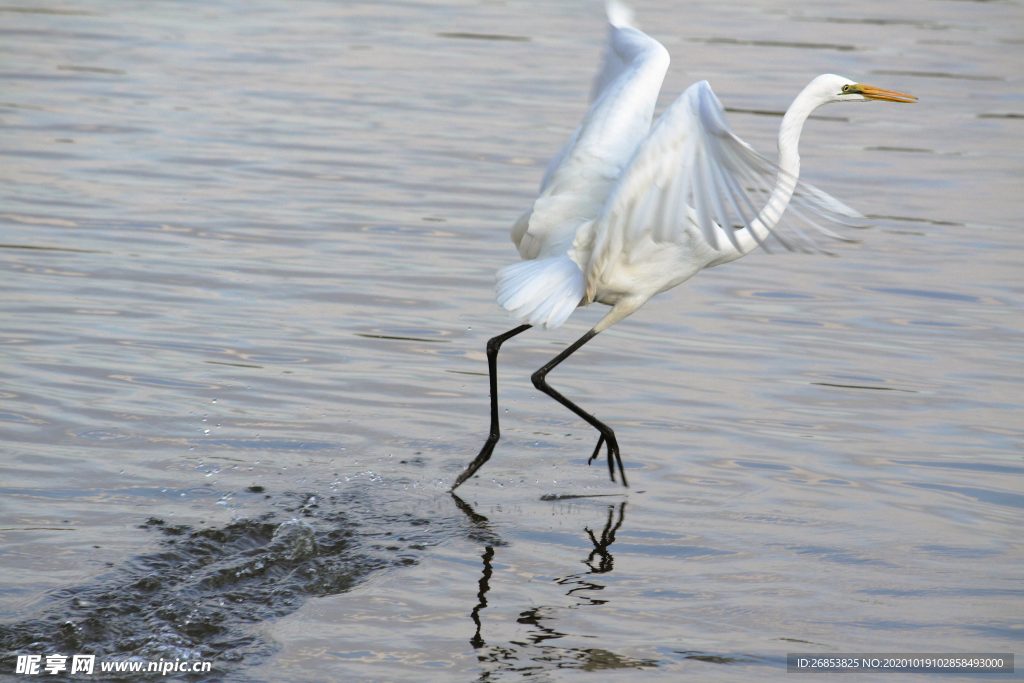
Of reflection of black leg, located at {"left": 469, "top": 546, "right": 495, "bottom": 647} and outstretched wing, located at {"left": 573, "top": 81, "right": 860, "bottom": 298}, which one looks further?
outstretched wing, located at {"left": 573, "top": 81, "right": 860, "bottom": 298}

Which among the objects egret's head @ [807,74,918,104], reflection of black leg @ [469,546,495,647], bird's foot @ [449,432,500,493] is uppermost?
egret's head @ [807,74,918,104]

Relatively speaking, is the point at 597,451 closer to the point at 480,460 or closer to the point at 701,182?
the point at 480,460

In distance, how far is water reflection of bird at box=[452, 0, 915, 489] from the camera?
186 inches

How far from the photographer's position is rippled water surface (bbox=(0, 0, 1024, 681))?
440cm

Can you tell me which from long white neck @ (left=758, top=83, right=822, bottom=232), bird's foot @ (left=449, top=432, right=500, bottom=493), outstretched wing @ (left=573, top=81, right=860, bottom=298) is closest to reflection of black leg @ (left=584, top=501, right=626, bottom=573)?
bird's foot @ (left=449, top=432, right=500, bottom=493)

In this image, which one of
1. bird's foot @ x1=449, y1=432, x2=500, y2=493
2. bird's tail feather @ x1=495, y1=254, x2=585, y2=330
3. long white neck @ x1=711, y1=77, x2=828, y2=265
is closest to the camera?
long white neck @ x1=711, y1=77, x2=828, y2=265

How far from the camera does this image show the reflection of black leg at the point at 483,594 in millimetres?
4273

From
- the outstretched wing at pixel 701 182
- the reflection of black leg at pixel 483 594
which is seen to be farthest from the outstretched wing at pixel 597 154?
the reflection of black leg at pixel 483 594

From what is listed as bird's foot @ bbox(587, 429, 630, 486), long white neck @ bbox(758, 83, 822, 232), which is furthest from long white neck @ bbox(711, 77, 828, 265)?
bird's foot @ bbox(587, 429, 630, 486)

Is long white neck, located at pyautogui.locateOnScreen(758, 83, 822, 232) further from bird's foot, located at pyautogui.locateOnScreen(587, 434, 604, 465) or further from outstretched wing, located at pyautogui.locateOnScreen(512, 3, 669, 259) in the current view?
bird's foot, located at pyautogui.locateOnScreen(587, 434, 604, 465)

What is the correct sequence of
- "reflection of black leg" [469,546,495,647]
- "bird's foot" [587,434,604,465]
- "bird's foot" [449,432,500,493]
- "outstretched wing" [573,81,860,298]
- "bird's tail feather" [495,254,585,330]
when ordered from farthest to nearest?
"bird's foot" [587,434,604,465], "bird's foot" [449,432,500,493], "bird's tail feather" [495,254,585,330], "outstretched wing" [573,81,860,298], "reflection of black leg" [469,546,495,647]

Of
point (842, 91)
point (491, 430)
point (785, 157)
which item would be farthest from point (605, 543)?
point (842, 91)

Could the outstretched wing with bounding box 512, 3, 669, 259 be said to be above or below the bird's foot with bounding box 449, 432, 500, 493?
above

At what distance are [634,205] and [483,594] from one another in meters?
1.54
